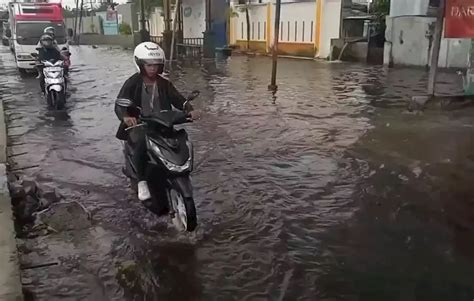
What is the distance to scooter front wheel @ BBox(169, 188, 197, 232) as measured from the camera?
464 centimetres

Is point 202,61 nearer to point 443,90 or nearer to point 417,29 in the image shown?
point 417,29

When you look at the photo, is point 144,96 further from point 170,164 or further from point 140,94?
point 170,164

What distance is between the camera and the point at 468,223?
500cm

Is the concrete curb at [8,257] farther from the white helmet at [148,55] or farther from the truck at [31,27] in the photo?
the truck at [31,27]

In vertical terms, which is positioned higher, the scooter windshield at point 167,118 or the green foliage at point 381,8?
the green foliage at point 381,8

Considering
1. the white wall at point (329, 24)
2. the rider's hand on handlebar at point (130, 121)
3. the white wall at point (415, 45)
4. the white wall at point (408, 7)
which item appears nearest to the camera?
the rider's hand on handlebar at point (130, 121)

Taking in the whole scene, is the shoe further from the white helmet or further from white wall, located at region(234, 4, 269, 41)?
white wall, located at region(234, 4, 269, 41)

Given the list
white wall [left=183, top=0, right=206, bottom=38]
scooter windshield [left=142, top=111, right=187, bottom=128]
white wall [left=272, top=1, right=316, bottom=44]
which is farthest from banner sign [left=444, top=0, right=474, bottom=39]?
white wall [left=183, top=0, right=206, bottom=38]

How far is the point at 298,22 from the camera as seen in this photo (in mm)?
26234

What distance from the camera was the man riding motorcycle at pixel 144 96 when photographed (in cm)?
506

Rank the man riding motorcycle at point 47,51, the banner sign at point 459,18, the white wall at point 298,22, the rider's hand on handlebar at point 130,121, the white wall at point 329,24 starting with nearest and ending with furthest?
the rider's hand on handlebar at point 130,121
the banner sign at point 459,18
the man riding motorcycle at point 47,51
the white wall at point 329,24
the white wall at point 298,22

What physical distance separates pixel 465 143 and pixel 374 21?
15651mm

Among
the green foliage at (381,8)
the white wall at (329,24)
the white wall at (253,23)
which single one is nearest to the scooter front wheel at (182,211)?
the green foliage at (381,8)

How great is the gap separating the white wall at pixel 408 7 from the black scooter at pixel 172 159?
641 inches
